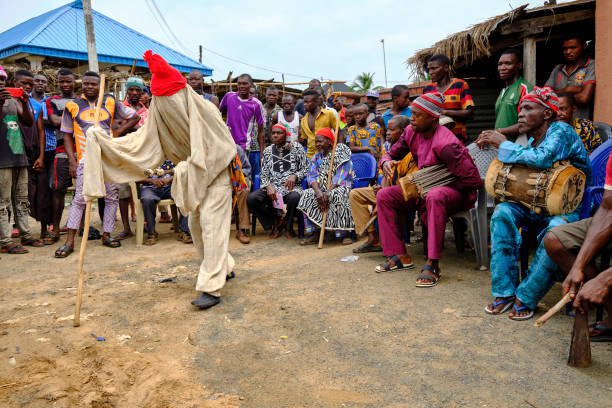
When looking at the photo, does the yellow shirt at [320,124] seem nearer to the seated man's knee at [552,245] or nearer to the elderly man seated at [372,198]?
the elderly man seated at [372,198]

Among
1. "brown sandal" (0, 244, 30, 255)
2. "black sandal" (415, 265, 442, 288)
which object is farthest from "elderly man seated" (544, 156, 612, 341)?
"brown sandal" (0, 244, 30, 255)

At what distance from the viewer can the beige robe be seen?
3.74 metres

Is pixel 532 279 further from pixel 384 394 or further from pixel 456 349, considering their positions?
pixel 384 394

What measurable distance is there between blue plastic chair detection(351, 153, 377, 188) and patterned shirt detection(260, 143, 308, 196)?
760 millimetres

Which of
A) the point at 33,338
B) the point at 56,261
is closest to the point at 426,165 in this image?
the point at 33,338

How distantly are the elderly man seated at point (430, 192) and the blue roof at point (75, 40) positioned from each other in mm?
12452

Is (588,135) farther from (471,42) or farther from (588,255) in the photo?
(471,42)

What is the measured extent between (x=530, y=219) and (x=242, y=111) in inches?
194

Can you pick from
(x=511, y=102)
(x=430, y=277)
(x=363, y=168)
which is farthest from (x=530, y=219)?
(x=363, y=168)

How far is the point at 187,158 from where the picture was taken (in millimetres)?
3922

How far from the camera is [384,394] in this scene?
7.83ft

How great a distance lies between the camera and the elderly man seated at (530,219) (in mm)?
3197

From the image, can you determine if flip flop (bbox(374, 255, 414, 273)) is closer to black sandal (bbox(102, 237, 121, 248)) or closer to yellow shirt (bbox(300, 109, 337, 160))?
yellow shirt (bbox(300, 109, 337, 160))

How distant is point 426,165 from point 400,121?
3.82ft
